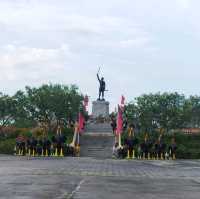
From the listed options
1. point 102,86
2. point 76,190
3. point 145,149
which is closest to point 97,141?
point 145,149

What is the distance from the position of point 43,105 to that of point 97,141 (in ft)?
95.3

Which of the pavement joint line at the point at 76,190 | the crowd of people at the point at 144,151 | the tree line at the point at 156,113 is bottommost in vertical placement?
the pavement joint line at the point at 76,190

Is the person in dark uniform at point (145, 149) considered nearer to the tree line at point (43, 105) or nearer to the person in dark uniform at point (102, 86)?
the person in dark uniform at point (102, 86)

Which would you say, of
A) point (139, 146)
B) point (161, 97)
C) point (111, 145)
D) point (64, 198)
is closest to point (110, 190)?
point (64, 198)

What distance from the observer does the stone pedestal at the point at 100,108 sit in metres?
66.3

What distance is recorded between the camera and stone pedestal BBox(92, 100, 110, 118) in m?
66.3

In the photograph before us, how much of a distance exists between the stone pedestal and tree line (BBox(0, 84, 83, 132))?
10710 mm

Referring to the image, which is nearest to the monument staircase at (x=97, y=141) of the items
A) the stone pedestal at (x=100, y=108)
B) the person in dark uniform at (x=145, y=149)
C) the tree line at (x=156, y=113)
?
the person in dark uniform at (x=145, y=149)

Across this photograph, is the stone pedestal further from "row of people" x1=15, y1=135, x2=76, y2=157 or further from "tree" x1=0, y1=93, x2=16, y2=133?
"row of people" x1=15, y1=135, x2=76, y2=157

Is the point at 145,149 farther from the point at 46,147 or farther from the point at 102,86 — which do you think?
the point at 102,86

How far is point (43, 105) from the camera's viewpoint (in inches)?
3046

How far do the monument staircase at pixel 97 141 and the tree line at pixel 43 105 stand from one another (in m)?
18.5

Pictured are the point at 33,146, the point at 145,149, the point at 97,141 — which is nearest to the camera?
the point at 145,149

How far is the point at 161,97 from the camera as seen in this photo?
252 feet
